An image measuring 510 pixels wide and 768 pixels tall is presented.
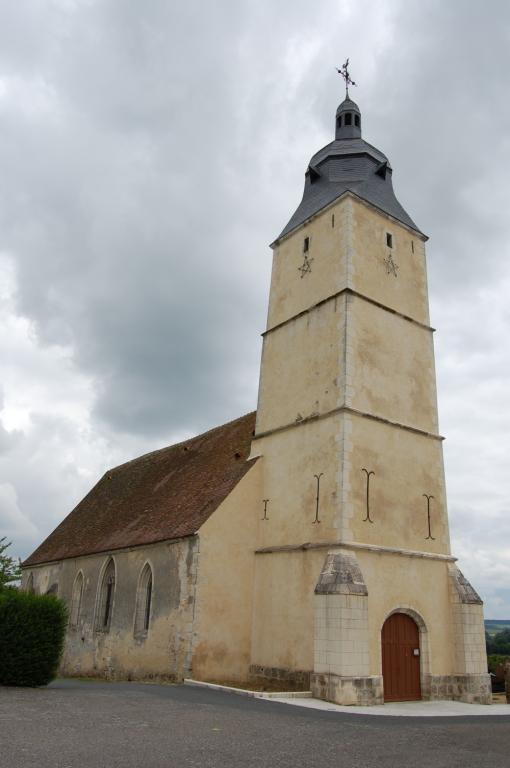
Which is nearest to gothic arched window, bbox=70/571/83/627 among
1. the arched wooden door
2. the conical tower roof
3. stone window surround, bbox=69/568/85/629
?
stone window surround, bbox=69/568/85/629

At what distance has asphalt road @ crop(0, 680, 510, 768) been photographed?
708 centimetres

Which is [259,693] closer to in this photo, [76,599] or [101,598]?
[101,598]

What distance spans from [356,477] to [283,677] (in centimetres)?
517

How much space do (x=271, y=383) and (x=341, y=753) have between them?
12.4 m

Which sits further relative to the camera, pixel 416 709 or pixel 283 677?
pixel 283 677

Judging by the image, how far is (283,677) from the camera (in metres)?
15.2

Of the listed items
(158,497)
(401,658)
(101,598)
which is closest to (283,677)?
(401,658)

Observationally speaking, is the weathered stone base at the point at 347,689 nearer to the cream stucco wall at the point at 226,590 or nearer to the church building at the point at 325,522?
the church building at the point at 325,522

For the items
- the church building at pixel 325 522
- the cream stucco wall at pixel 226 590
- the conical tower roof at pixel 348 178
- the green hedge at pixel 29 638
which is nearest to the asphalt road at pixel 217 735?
the green hedge at pixel 29 638

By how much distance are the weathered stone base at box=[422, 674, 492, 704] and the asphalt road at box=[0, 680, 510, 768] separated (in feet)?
11.2

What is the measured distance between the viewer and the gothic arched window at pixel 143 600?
18.2 metres

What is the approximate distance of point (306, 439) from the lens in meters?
16.9

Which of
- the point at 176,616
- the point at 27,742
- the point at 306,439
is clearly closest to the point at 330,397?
the point at 306,439

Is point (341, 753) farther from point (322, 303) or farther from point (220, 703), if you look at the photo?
point (322, 303)
